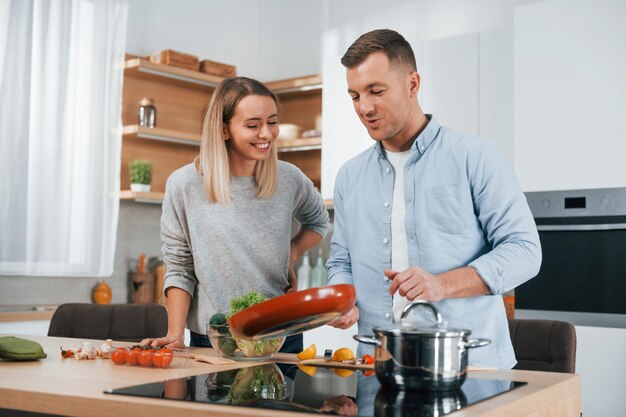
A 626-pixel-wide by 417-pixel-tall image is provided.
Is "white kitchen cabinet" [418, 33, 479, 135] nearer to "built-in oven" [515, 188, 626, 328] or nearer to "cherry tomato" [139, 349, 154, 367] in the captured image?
"built-in oven" [515, 188, 626, 328]

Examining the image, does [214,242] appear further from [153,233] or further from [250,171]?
[153,233]

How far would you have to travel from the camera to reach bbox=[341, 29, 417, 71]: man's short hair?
1936mm

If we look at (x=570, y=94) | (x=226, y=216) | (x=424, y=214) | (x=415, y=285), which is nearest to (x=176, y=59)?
(x=570, y=94)

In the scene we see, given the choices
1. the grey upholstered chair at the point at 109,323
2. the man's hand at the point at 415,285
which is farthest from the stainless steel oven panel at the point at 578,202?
the man's hand at the point at 415,285

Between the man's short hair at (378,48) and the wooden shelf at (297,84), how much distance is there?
10.2 feet

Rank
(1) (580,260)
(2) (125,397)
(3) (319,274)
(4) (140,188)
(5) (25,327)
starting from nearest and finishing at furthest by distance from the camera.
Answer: (2) (125,397)
(1) (580,260)
(5) (25,327)
(4) (140,188)
(3) (319,274)

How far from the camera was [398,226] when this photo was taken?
2020mm

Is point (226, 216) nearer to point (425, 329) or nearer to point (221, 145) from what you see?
point (221, 145)

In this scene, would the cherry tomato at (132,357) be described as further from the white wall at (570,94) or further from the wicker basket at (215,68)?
the wicker basket at (215,68)

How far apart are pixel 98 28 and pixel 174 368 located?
3238 mm

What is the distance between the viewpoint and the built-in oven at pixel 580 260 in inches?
136

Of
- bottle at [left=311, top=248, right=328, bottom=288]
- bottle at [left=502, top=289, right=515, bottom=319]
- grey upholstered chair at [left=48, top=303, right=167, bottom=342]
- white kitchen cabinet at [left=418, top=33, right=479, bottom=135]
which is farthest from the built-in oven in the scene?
grey upholstered chair at [left=48, top=303, right=167, bottom=342]

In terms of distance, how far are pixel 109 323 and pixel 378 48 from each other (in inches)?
54.6

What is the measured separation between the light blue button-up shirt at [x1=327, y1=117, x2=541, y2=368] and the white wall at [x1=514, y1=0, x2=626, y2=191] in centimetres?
178
